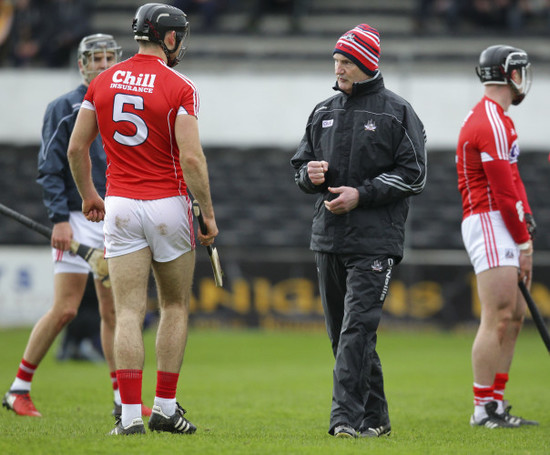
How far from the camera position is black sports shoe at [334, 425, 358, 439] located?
17.0 ft

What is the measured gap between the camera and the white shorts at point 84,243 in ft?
21.6

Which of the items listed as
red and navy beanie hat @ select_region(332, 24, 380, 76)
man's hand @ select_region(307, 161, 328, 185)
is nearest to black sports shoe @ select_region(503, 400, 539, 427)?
man's hand @ select_region(307, 161, 328, 185)

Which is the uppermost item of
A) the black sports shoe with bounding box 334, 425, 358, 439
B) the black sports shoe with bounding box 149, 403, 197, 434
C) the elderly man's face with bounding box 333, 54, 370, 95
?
the elderly man's face with bounding box 333, 54, 370, 95

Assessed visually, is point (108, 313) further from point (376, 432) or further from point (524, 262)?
point (524, 262)

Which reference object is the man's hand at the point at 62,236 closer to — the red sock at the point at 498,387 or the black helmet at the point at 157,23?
the black helmet at the point at 157,23

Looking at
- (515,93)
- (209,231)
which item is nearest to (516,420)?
(515,93)

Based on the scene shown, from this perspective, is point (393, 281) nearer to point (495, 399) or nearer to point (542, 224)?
point (542, 224)

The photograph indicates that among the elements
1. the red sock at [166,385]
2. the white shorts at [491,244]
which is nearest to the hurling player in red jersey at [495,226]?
the white shorts at [491,244]

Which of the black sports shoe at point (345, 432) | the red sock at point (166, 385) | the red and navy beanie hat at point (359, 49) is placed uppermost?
the red and navy beanie hat at point (359, 49)

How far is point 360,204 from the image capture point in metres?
5.38

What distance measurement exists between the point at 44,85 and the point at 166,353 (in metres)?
14.3

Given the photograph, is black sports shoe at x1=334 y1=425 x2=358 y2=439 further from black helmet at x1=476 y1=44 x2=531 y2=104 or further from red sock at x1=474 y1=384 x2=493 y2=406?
black helmet at x1=476 y1=44 x2=531 y2=104

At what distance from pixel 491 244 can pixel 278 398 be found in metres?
2.41

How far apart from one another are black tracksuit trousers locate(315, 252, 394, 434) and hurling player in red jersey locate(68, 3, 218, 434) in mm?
817
